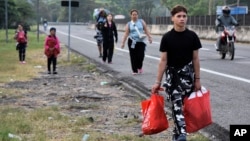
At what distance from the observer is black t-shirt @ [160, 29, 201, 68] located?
659cm

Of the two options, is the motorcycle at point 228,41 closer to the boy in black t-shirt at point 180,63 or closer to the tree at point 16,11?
the boy in black t-shirt at point 180,63

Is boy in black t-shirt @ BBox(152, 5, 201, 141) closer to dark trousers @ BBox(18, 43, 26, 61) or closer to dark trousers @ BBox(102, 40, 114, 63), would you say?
dark trousers @ BBox(102, 40, 114, 63)

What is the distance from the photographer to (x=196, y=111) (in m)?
6.48

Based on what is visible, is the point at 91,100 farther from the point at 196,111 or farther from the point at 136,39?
the point at 196,111

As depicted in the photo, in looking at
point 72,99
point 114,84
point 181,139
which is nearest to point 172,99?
point 181,139

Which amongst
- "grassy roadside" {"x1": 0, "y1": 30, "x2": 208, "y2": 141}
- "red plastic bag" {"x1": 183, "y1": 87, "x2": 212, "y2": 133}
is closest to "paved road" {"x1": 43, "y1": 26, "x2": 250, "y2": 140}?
"red plastic bag" {"x1": 183, "y1": 87, "x2": 212, "y2": 133}

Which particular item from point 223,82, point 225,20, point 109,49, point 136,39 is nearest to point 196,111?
point 223,82

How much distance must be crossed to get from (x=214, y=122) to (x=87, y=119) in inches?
79.4

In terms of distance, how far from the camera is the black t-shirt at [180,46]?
6586mm

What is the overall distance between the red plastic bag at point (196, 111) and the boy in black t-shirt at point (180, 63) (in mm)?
68

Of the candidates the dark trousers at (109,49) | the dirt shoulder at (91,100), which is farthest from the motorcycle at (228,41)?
the dirt shoulder at (91,100)

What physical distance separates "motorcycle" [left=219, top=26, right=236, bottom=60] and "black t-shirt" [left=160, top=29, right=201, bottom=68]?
12.4 meters

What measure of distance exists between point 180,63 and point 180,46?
0.72 feet

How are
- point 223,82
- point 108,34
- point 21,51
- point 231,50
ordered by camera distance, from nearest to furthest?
point 223,82 → point 231,50 → point 108,34 → point 21,51
